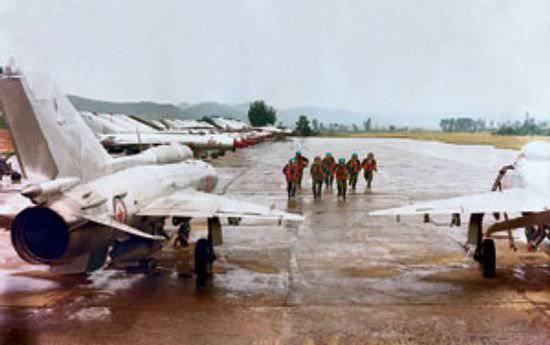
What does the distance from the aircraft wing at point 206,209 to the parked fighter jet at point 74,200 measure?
2cm

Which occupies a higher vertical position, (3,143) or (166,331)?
(3,143)

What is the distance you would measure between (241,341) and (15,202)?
177 inches

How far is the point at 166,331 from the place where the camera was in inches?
334

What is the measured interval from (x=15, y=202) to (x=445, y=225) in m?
11.8

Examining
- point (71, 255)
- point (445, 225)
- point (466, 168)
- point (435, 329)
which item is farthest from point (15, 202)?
point (466, 168)

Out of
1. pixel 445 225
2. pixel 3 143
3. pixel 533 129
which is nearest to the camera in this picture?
pixel 3 143

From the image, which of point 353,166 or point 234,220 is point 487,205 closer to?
point 234,220

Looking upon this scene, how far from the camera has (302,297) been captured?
1007 centimetres

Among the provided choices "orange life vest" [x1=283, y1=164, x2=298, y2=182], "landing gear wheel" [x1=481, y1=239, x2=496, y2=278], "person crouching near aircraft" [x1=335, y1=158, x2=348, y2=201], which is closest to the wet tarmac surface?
"landing gear wheel" [x1=481, y1=239, x2=496, y2=278]

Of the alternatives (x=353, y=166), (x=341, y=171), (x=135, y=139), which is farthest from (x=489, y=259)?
(x=135, y=139)

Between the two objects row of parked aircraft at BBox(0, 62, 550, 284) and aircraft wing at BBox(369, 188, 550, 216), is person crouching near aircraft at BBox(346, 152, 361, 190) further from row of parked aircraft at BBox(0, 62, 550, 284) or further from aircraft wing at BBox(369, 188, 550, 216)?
aircraft wing at BBox(369, 188, 550, 216)

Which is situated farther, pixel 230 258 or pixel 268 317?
pixel 230 258

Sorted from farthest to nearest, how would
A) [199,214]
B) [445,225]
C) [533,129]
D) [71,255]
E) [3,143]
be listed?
[533,129] → [445,225] → [3,143] → [199,214] → [71,255]

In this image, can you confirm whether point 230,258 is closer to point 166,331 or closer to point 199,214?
point 199,214
